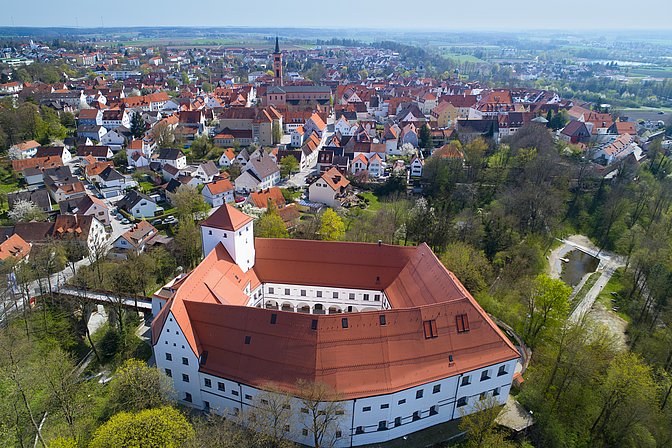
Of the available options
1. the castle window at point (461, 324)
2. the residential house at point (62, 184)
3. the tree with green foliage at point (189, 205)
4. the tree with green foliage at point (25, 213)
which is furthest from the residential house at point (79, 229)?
the castle window at point (461, 324)

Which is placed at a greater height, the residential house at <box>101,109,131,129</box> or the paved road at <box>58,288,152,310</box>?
the residential house at <box>101,109,131,129</box>

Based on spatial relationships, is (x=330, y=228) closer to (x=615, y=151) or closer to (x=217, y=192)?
(x=217, y=192)

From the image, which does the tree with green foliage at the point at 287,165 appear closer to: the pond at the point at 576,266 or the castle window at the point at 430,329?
the pond at the point at 576,266

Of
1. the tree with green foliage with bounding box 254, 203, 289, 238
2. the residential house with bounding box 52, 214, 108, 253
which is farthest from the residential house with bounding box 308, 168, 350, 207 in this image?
the residential house with bounding box 52, 214, 108, 253

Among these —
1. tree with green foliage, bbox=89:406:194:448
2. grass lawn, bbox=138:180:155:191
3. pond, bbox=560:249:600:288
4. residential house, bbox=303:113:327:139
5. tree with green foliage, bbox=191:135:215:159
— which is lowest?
pond, bbox=560:249:600:288

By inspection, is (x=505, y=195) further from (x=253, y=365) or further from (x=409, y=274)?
(x=253, y=365)

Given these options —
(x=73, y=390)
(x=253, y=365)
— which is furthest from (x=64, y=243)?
(x=253, y=365)

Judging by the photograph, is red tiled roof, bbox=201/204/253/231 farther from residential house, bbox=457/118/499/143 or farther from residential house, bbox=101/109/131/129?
residential house, bbox=101/109/131/129
